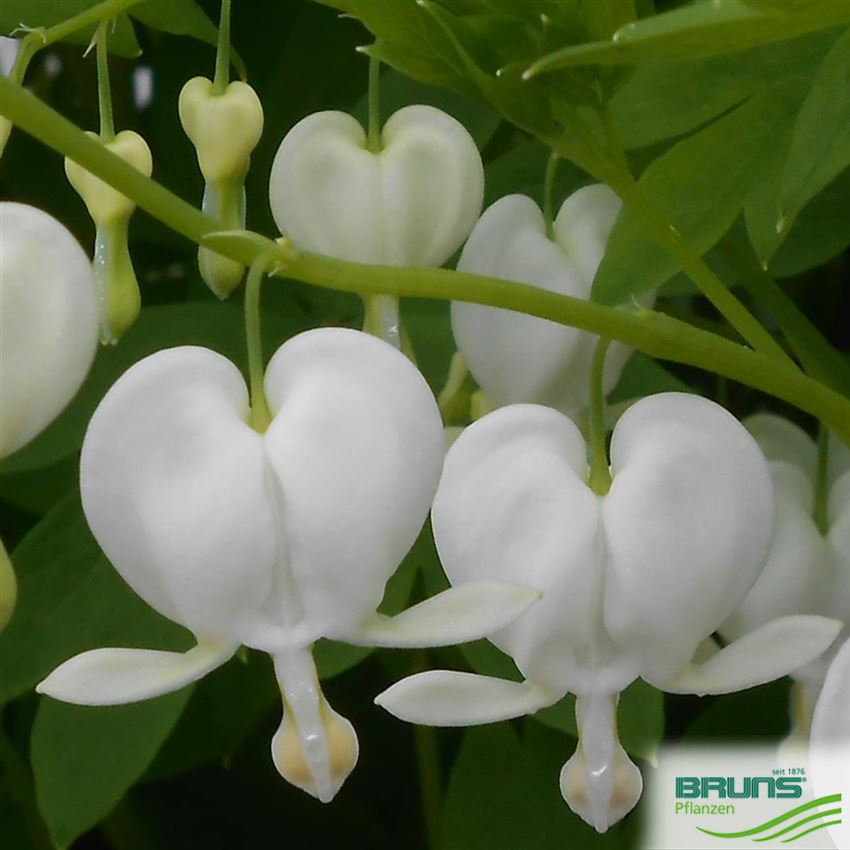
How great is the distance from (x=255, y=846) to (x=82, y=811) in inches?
16.8

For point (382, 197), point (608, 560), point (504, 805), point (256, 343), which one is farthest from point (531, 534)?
point (504, 805)

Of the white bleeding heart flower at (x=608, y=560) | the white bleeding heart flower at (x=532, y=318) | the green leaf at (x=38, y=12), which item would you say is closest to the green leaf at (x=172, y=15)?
the green leaf at (x=38, y=12)

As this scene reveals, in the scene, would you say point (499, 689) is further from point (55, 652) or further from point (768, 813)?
point (55, 652)

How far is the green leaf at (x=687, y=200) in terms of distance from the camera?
665 millimetres

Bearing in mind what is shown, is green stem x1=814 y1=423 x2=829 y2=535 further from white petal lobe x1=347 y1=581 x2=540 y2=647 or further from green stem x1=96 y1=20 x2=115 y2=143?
green stem x1=96 y1=20 x2=115 y2=143

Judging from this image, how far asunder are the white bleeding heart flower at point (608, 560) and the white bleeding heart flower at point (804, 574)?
4.6 inches

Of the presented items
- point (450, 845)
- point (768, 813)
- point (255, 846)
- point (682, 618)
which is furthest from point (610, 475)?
point (255, 846)

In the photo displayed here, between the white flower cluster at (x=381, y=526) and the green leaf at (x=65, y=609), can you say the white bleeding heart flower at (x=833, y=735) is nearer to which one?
the white flower cluster at (x=381, y=526)

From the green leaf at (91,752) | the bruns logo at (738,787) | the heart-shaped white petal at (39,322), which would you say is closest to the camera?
the heart-shaped white petal at (39,322)

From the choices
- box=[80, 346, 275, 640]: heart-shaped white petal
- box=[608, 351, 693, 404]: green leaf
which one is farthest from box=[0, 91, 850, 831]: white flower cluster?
box=[608, 351, 693, 404]: green leaf

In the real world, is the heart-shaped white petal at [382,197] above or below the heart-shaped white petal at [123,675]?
above

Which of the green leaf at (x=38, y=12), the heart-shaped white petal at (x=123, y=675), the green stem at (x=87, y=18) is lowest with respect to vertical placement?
the heart-shaped white petal at (x=123, y=675)

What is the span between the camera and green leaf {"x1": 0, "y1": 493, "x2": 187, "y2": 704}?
2.61ft

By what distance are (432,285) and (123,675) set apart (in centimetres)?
22
